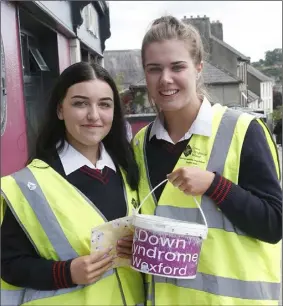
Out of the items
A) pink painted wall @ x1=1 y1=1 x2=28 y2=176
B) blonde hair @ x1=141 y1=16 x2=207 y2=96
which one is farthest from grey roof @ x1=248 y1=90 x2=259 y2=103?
blonde hair @ x1=141 y1=16 x2=207 y2=96

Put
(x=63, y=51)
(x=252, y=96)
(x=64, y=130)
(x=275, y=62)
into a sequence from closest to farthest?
1. (x=64, y=130)
2. (x=63, y=51)
3. (x=275, y=62)
4. (x=252, y=96)

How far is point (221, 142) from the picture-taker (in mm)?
1753

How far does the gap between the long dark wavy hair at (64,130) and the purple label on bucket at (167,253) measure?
13.9 inches

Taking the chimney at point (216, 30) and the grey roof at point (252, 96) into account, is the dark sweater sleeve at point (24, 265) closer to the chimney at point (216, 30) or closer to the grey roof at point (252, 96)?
the grey roof at point (252, 96)

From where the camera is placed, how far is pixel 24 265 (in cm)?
164

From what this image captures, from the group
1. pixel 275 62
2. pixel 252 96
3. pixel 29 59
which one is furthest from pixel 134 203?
pixel 252 96

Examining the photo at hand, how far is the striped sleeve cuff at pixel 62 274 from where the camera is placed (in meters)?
1.62

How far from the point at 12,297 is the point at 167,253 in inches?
25.3

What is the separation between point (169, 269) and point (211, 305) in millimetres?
232

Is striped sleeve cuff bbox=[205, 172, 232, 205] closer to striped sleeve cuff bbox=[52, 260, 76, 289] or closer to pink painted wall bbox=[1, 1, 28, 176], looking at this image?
striped sleeve cuff bbox=[52, 260, 76, 289]

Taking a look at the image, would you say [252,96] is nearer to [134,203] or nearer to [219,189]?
[134,203]

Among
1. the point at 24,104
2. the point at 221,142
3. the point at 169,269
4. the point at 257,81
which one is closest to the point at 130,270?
the point at 169,269

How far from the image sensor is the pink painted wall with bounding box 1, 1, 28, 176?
3.92 meters

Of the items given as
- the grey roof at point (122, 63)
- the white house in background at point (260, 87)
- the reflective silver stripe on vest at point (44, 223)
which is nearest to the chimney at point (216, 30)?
the white house in background at point (260, 87)
